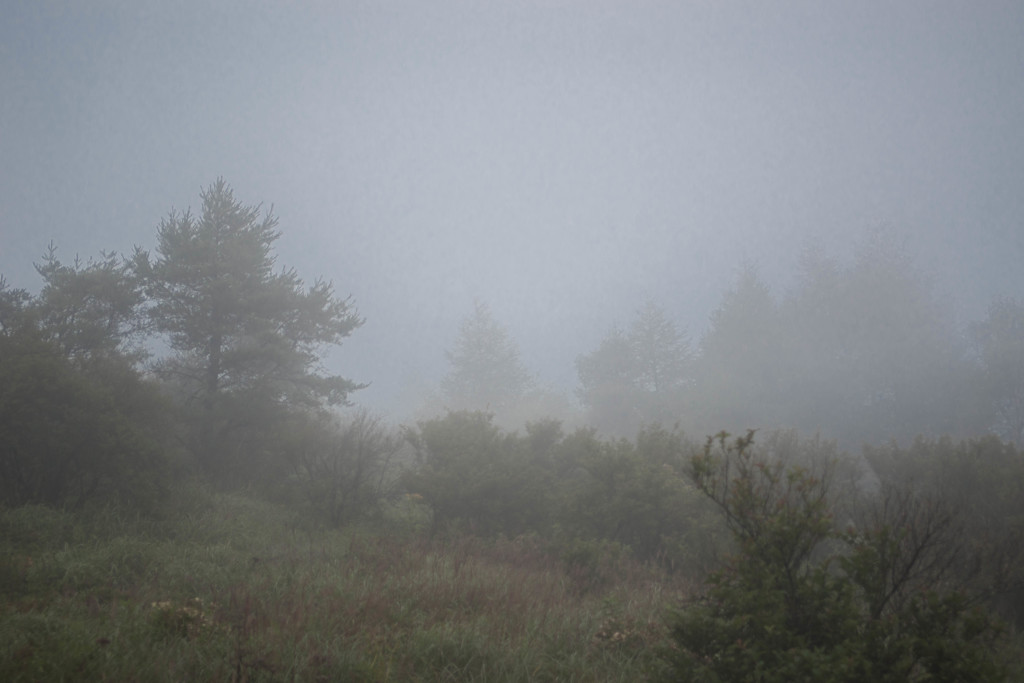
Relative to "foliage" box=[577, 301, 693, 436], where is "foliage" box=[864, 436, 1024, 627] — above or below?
below

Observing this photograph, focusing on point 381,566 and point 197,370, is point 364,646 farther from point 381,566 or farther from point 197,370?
point 197,370

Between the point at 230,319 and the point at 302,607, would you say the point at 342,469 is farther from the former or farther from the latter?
the point at 230,319

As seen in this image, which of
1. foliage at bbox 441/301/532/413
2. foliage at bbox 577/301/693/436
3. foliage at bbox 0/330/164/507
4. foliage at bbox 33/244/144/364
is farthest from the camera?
foliage at bbox 441/301/532/413

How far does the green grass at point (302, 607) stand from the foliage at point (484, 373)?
31139mm

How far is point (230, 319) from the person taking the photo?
611 inches

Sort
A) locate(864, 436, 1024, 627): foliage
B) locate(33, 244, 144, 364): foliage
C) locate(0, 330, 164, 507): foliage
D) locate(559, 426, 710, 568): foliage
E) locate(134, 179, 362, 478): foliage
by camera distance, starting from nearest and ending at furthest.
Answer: locate(864, 436, 1024, 627): foliage
locate(559, 426, 710, 568): foliage
locate(0, 330, 164, 507): foliage
locate(134, 179, 362, 478): foliage
locate(33, 244, 144, 364): foliage

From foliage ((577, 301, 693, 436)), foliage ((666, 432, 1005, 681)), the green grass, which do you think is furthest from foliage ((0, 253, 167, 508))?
foliage ((577, 301, 693, 436))

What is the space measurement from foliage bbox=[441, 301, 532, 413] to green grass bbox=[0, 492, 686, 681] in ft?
102

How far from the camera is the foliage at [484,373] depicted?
3978 cm

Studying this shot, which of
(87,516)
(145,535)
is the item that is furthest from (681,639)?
(87,516)

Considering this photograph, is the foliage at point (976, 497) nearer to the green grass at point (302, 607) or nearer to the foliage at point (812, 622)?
the foliage at point (812, 622)

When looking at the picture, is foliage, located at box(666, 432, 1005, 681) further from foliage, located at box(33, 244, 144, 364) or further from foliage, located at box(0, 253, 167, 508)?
foliage, located at box(33, 244, 144, 364)

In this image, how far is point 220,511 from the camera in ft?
32.3

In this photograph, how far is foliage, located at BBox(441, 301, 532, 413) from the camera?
39781 millimetres
